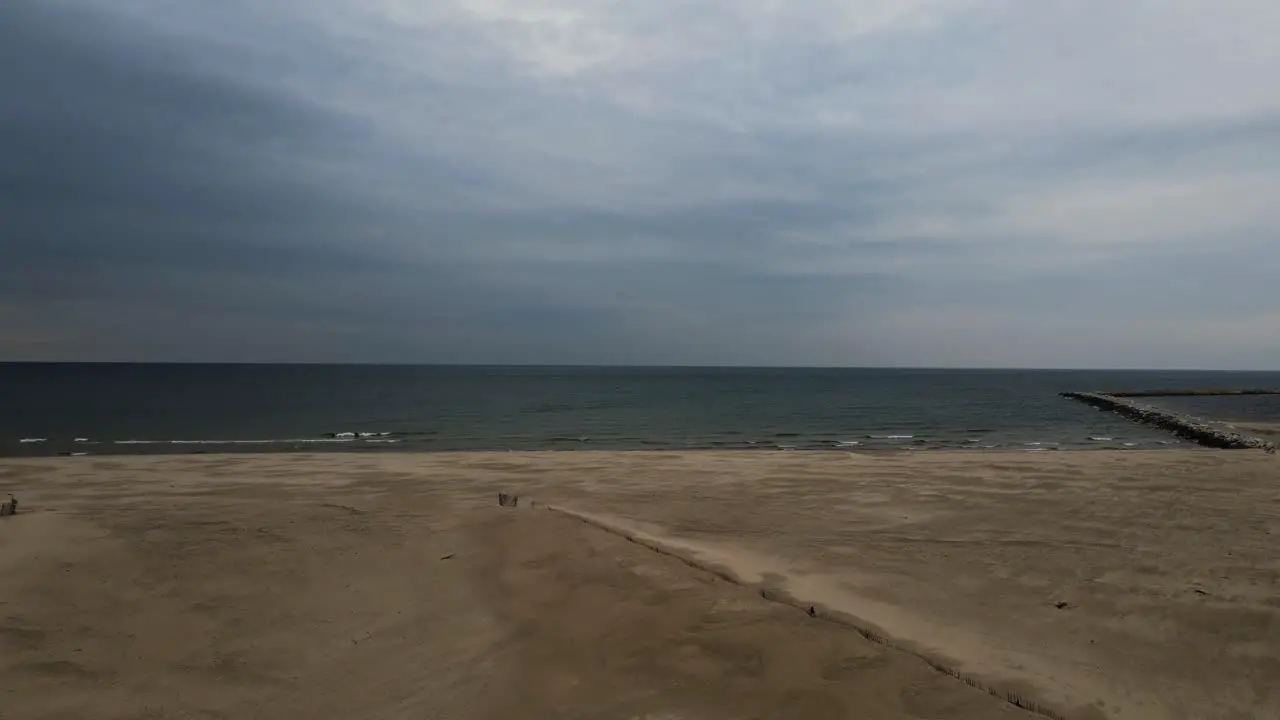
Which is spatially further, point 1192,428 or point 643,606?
point 1192,428

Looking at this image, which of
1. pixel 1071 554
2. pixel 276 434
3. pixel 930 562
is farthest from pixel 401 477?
pixel 276 434

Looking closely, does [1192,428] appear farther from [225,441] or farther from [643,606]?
[225,441]

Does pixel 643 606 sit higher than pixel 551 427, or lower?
higher

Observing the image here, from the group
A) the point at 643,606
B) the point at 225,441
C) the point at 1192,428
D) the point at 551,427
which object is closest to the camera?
the point at 643,606

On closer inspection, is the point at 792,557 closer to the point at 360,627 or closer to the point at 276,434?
the point at 360,627

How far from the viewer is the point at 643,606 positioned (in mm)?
6781

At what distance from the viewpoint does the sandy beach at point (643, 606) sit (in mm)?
5270

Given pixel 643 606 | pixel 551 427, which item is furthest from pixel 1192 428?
pixel 643 606

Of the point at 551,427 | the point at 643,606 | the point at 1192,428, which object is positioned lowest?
the point at 551,427

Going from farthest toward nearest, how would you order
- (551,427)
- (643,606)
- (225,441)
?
(551,427) < (225,441) < (643,606)

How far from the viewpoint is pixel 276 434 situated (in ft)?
112

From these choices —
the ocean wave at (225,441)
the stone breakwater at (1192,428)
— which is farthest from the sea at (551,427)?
Answer: the stone breakwater at (1192,428)

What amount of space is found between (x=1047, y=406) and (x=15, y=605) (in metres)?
67.1

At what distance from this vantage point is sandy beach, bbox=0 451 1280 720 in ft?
17.3
